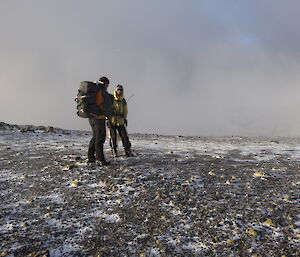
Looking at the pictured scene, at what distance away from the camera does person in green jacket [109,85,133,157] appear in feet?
42.1

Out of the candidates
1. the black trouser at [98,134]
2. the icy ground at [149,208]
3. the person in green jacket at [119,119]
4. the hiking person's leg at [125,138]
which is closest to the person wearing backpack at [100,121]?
the black trouser at [98,134]

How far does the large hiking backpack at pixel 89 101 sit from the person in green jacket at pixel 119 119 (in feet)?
6.22

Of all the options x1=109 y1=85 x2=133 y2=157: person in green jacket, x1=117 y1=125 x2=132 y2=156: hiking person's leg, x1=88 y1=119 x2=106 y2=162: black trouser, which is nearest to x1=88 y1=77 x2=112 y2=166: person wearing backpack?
x1=88 y1=119 x2=106 y2=162: black trouser

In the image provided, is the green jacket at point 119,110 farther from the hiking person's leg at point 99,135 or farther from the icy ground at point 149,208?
the hiking person's leg at point 99,135

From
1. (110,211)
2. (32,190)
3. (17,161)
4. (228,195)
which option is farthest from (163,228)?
(17,161)

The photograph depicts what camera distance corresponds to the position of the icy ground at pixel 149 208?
228 inches

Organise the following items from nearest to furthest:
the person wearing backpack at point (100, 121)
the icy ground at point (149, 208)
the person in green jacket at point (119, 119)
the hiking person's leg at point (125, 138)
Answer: the icy ground at point (149, 208) → the person wearing backpack at point (100, 121) → the person in green jacket at point (119, 119) → the hiking person's leg at point (125, 138)

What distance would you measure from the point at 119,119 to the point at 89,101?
2802mm

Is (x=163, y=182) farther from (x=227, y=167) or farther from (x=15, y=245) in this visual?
(x=15, y=245)

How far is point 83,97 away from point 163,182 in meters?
3.81

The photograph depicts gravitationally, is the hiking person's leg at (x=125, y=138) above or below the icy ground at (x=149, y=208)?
above

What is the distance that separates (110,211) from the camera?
7.30m

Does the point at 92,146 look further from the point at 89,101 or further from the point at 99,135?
the point at 89,101

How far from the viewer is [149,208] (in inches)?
293
